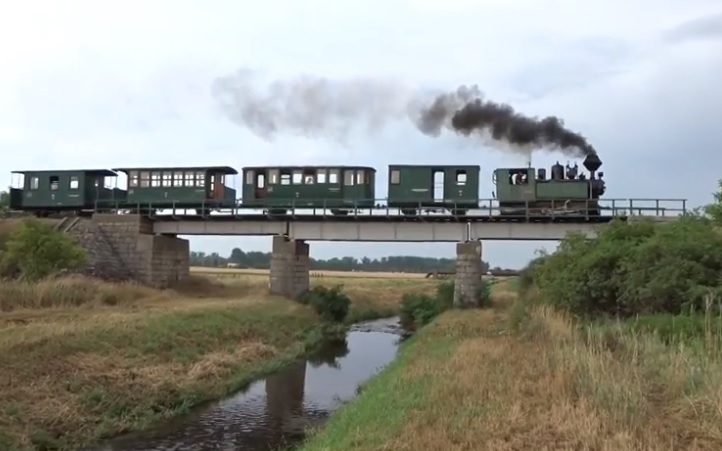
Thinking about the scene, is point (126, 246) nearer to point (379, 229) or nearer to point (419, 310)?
point (379, 229)

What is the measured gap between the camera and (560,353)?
1444cm

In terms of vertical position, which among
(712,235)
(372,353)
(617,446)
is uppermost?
(712,235)

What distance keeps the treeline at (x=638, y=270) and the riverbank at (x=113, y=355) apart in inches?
438

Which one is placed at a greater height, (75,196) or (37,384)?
(75,196)

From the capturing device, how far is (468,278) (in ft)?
130

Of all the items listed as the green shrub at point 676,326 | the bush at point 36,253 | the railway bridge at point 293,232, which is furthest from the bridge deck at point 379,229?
the green shrub at point 676,326

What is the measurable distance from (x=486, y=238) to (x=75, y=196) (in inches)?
1127

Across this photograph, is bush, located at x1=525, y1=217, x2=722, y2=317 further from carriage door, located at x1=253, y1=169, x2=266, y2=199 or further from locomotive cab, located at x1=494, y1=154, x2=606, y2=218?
carriage door, located at x1=253, y1=169, x2=266, y2=199

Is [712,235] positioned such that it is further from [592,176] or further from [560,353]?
[592,176]

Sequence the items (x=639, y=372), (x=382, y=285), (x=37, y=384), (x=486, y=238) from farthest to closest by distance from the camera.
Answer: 1. (x=382, y=285)
2. (x=486, y=238)
3. (x=37, y=384)
4. (x=639, y=372)

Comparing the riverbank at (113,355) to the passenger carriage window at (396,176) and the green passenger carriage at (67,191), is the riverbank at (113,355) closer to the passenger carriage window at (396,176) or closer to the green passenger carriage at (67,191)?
the passenger carriage window at (396,176)

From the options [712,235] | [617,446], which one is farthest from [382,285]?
[617,446]

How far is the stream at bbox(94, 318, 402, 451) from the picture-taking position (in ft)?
50.5

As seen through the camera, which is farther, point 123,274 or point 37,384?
point 123,274
